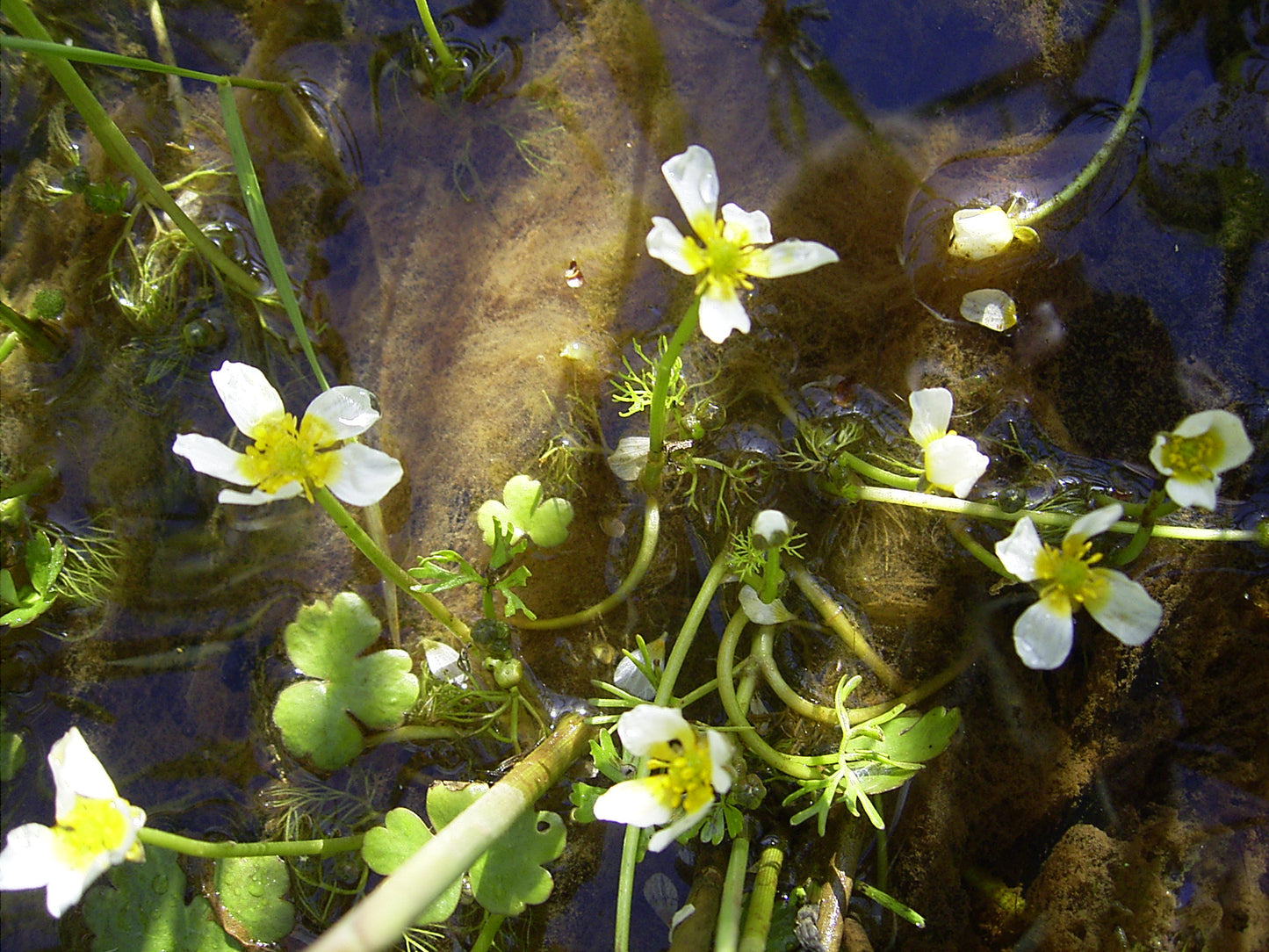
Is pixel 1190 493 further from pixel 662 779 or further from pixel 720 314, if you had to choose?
pixel 662 779

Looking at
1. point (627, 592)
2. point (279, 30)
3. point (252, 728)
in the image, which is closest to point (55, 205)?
point (279, 30)

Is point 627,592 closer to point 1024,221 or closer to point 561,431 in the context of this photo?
point 561,431

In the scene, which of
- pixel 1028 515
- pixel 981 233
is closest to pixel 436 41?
pixel 981 233

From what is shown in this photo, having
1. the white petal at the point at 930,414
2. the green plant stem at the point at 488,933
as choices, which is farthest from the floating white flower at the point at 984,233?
the green plant stem at the point at 488,933

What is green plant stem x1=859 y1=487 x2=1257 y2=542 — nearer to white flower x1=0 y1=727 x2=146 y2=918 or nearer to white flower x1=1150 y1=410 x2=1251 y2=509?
white flower x1=1150 y1=410 x2=1251 y2=509

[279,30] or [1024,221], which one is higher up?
[279,30]

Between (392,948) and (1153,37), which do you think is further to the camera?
(1153,37)

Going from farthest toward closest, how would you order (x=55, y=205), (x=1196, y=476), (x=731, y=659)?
1. (x=55, y=205)
2. (x=731, y=659)
3. (x=1196, y=476)
